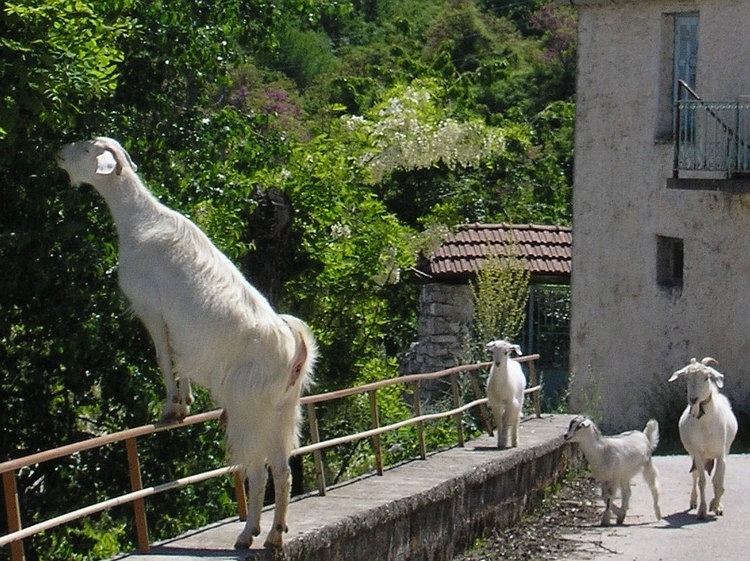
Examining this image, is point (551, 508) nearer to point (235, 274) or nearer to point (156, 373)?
point (156, 373)

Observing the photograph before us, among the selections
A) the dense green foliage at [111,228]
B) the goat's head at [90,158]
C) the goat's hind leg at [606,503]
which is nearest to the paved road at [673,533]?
the goat's hind leg at [606,503]

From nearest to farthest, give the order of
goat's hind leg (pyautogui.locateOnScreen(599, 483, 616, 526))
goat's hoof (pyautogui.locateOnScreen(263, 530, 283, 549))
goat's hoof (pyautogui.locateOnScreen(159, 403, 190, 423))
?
goat's hoof (pyautogui.locateOnScreen(263, 530, 283, 549))
goat's hoof (pyautogui.locateOnScreen(159, 403, 190, 423))
goat's hind leg (pyautogui.locateOnScreen(599, 483, 616, 526))

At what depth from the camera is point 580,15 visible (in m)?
25.0

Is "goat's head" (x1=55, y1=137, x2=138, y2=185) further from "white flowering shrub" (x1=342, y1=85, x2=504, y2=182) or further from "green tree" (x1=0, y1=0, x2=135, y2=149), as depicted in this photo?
"white flowering shrub" (x1=342, y1=85, x2=504, y2=182)

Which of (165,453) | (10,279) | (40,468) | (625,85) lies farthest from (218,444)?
(625,85)

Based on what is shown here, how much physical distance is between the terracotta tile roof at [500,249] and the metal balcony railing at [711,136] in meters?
2.88

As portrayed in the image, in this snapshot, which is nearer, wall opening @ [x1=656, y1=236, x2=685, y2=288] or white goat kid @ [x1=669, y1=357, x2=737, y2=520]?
white goat kid @ [x1=669, y1=357, x2=737, y2=520]

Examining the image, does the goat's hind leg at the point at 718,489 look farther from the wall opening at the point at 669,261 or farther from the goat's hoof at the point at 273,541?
the wall opening at the point at 669,261

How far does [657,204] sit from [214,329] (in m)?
16.8

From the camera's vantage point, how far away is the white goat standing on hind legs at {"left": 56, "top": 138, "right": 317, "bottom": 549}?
823 cm

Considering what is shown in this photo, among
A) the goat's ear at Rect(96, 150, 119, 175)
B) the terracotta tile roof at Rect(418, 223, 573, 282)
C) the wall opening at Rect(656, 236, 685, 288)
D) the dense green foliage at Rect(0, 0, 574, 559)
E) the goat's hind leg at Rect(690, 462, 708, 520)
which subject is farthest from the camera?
the terracotta tile roof at Rect(418, 223, 573, 282)

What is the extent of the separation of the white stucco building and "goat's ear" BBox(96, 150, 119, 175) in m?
14.8

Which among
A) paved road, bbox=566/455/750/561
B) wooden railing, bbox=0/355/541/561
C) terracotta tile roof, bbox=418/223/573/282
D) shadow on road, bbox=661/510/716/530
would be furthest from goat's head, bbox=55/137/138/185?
terracotta tile roof, bbox=418/223/573/282

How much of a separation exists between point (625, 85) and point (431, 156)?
4198 mm
